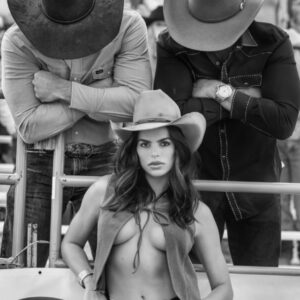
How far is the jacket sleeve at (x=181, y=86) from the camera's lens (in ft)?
13.3

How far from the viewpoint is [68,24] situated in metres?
4.05

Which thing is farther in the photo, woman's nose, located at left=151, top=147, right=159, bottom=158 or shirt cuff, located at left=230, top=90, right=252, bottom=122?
shirt cuff, located at left=230, top=90, right=252, bottom=122

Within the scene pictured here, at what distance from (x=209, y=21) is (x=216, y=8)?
7 cm

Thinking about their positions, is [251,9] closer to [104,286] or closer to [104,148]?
[104,148]

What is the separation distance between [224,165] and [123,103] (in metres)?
0.54

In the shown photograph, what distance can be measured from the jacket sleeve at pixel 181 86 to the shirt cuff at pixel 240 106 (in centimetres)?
8

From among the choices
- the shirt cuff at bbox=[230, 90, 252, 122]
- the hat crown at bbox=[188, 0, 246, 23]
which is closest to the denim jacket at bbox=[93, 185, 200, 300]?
the shirt cuff at bbox=[230, 90, 252, 122]

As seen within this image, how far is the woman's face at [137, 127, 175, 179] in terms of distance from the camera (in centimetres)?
369

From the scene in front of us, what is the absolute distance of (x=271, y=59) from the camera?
13.4 feet

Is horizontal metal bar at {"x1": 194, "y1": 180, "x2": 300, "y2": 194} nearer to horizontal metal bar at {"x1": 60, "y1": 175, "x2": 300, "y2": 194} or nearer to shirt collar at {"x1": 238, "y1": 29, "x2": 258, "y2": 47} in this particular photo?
horizontal metal bar at {"x1": 60, "y1": 175, "x2": 300, "y2": 194}

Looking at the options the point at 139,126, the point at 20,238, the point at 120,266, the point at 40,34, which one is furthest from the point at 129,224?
the point at 40,34

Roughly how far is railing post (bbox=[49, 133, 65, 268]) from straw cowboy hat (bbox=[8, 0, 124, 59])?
39cm

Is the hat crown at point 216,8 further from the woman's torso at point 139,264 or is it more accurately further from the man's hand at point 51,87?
the woman's torso at point 139,264

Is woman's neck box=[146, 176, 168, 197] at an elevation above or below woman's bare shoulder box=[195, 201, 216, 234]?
above
